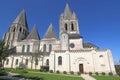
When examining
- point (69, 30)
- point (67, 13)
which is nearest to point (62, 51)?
point (69, 30)

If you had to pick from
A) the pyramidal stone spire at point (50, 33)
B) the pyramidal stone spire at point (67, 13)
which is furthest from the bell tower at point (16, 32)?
the pyramidal stone spire at point (67, 13)

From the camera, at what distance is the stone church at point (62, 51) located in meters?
28.3

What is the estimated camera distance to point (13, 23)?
53969 millimetres

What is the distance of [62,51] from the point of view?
99.5 ft

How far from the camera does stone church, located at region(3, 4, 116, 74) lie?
28.3 m

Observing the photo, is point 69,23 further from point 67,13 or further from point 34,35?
point 34,35

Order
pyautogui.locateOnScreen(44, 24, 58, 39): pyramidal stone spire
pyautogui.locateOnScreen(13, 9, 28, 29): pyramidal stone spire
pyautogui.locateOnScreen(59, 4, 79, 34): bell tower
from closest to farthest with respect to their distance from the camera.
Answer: pyautogui.locateOnScreen(59, 4, 79, 34): bell tower, pyautogui.locateOnScreen(44, 24, 58, 39): pyramidal stone spire, pyautogui.locateOnScreen(13, 9, 28, 29): pyramidal stone spire

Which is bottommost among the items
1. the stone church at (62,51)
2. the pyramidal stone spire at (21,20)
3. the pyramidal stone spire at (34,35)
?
the stone church at (62,51)

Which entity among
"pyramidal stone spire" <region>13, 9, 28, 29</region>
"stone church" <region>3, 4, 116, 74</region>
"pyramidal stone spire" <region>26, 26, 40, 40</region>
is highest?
"pyramidal stone spire" <region>13, 9, 28, 29</region>

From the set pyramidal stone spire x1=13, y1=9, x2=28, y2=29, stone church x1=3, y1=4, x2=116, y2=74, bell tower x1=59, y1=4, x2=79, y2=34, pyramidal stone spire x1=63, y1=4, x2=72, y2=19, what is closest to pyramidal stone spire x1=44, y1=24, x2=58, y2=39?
stone church x1=3, y1=4, x2=116, y2=74

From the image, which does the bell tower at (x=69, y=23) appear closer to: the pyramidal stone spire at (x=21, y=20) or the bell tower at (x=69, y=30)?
the bell tower at (x=69, y=30)

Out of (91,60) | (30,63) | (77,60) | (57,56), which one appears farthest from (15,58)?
(91,60)

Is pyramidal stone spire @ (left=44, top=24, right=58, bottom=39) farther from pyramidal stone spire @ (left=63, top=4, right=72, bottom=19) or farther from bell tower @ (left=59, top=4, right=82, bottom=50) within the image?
pyramidal stone spire @ (left=63, top=4, right=72, bottom=19)

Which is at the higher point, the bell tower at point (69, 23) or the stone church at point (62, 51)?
the bell tower at point (69, 23)
